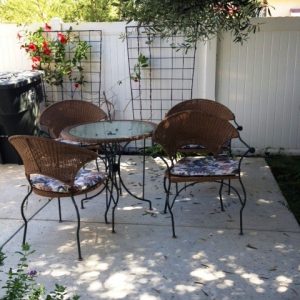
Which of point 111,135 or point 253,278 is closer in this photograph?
point 253,278

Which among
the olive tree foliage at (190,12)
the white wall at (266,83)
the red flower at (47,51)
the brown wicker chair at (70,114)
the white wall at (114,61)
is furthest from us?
the red flower at (47,51)

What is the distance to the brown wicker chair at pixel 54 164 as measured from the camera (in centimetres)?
274

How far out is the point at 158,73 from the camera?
535 cm

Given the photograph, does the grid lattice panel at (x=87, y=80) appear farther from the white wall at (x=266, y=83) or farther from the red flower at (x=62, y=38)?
the white wall at (x=266, y=83)

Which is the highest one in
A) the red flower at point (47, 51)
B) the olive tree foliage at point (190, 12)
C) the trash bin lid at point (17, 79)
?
the olive tree foliage at point (190, 12)

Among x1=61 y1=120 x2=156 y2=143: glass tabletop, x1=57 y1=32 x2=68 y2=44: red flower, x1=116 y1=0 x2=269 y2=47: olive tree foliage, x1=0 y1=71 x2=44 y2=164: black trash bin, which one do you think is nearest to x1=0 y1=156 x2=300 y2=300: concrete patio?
x1=61 y1=120 x2=156 y2=143: glass tabletop

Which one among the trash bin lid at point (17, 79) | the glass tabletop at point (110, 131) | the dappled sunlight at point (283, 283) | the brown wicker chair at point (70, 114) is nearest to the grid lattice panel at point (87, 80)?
the trash bin lid at point (17, 79)

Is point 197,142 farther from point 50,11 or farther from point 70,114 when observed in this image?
point 50,11

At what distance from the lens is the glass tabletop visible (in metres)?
3.19

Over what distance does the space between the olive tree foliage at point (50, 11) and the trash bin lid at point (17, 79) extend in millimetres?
1740

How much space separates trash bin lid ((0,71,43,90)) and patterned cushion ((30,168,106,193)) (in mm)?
1808

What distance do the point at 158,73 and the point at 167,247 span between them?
285cm

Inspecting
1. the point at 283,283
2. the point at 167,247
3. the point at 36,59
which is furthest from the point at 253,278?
the point at 36,59

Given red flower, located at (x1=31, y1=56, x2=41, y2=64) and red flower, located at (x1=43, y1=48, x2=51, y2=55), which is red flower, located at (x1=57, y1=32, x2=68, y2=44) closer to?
red flower, located at (x1=43, y1=48, x2=51, y2=55)
